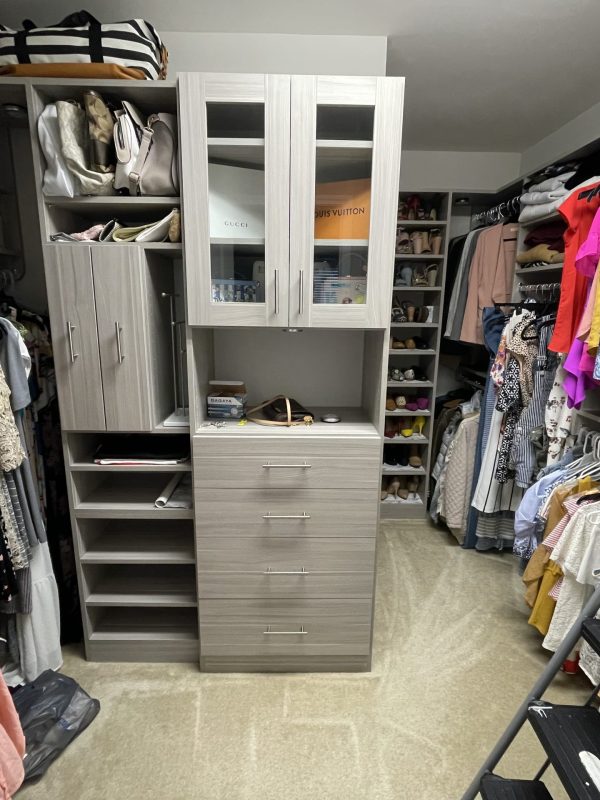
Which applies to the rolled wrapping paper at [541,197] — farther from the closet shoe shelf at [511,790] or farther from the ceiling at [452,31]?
the closet shoe shelf at [511,790]

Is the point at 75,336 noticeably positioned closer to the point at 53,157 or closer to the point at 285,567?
the point at 53,157

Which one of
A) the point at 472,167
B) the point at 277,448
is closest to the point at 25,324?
the point at 277,448

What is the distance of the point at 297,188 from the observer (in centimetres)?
148

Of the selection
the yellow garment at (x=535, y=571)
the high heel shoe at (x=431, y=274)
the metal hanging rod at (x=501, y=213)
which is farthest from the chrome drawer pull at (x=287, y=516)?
the metal hanging rod at (x=501, y=213)

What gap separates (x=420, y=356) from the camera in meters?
3.24

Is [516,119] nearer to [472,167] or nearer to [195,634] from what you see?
[472,167]

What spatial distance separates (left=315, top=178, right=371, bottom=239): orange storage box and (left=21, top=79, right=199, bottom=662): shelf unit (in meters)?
0.53

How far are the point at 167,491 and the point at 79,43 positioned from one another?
1624 mm

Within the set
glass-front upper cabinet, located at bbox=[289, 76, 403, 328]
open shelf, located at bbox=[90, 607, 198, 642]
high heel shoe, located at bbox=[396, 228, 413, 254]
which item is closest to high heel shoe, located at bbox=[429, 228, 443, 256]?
high heel shoe, located at bbox=[396, 228, 413, 254]

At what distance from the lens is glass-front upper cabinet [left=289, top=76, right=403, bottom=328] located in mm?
1429

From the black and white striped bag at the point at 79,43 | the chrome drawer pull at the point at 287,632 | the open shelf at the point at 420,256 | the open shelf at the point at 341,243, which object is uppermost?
the black and white striped bag at the point at 79,43

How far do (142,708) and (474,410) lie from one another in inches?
94.5

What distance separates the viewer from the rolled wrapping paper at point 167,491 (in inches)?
68.1

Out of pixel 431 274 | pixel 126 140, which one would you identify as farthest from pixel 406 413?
pixel 126 140
